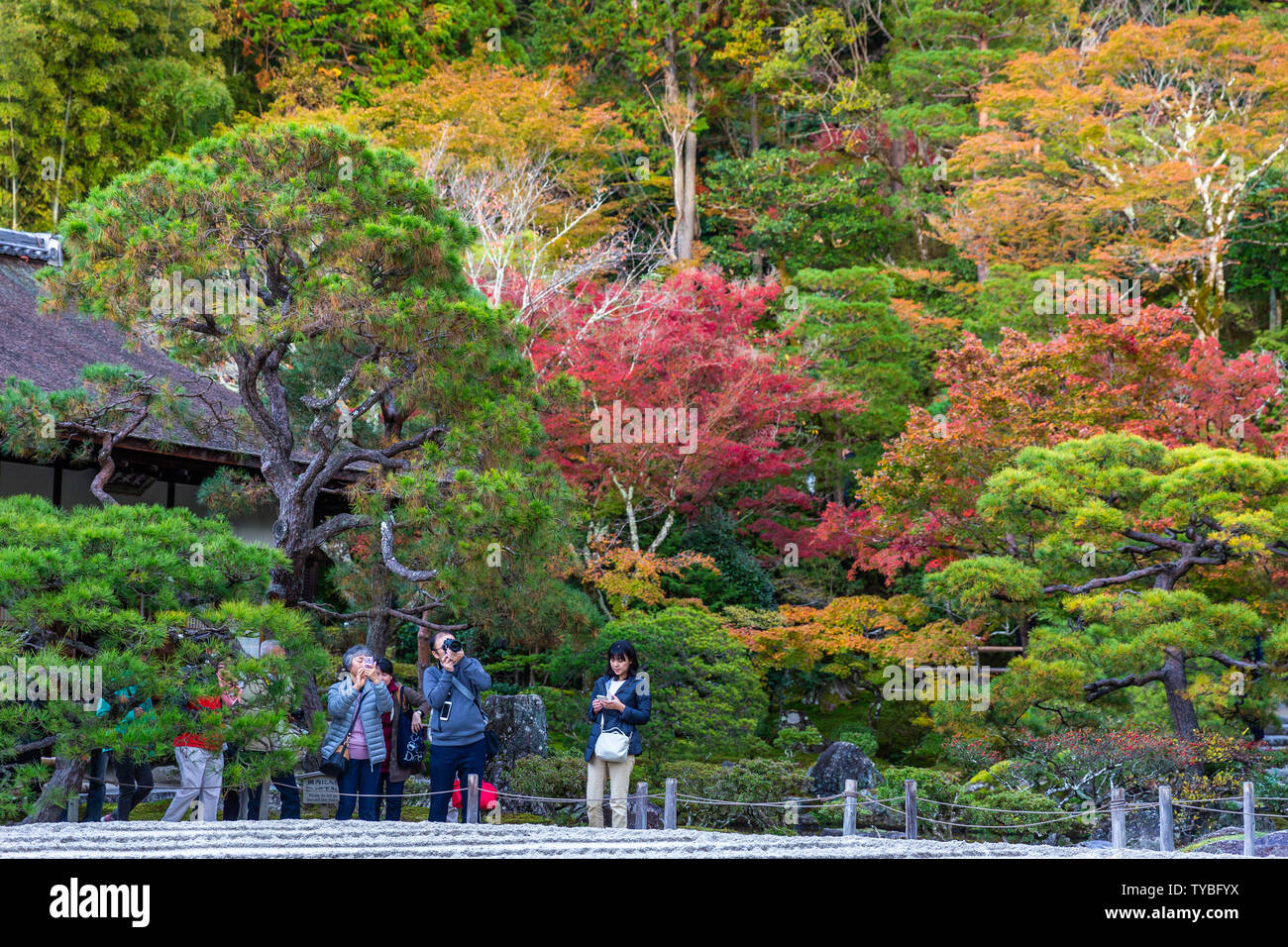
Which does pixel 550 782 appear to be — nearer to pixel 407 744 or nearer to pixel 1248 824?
pixel 407 744

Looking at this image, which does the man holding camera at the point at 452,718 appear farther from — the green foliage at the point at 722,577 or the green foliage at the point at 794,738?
the green foliage at the point at 722,577

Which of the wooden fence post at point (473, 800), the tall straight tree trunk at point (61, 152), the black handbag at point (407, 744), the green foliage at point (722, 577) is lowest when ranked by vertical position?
the wooden fence post at point (473, 800)

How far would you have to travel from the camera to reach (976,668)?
10352mm

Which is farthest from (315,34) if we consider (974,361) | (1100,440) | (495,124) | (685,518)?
(1100,440)

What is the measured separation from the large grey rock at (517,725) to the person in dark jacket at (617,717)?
339 cm

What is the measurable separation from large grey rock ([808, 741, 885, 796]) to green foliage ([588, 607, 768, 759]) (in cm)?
74

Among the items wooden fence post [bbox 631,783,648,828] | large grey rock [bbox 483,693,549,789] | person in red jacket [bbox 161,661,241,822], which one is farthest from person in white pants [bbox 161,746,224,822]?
large grey rock [bbox 483,693,549,789]

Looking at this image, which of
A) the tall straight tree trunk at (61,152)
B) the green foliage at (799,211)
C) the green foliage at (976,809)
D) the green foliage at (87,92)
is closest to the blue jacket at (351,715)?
the green foliage at (976,809)

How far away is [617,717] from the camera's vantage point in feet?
21.8

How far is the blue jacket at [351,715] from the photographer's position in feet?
21.1

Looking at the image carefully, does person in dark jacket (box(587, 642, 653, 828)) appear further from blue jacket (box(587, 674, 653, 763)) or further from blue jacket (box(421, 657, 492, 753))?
blue jacket (box(421, 657, 492, 753))

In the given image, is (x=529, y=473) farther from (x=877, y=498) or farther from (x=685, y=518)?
(x=685, y=518)

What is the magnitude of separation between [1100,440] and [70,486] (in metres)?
8.96

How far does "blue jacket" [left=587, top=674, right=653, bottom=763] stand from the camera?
6.55 m
